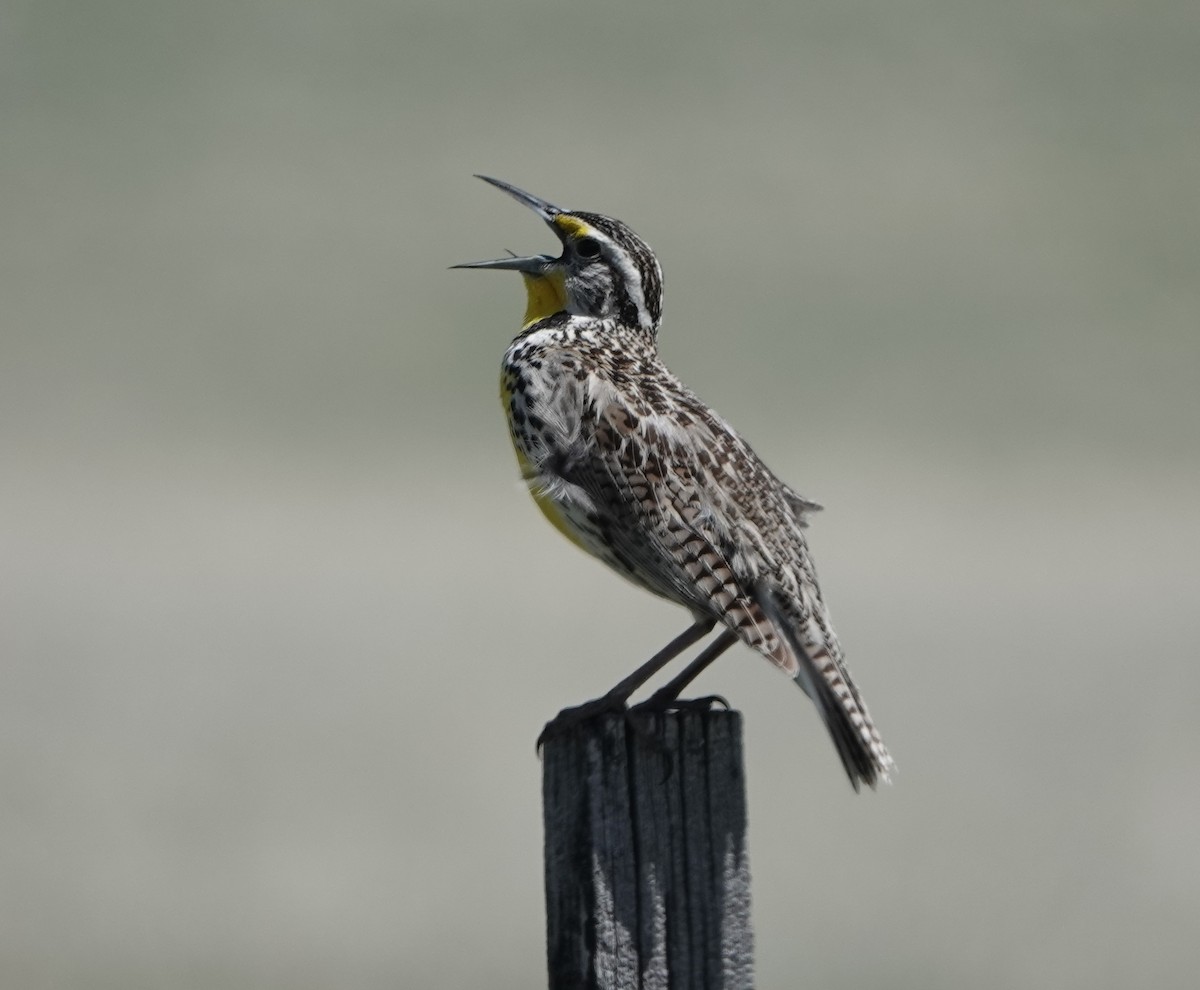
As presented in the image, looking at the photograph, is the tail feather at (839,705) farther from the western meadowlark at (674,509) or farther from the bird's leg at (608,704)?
the bird's leg at (608,704)

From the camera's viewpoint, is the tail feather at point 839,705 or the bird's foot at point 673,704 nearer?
the bird's foot at point 673,704

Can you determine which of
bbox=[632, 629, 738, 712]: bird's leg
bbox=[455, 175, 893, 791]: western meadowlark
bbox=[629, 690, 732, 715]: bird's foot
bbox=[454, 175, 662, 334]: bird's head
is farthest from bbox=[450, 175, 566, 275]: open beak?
bbox=[629, 690, 732, 715]: bird's foot

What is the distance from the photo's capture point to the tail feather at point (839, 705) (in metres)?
3.68

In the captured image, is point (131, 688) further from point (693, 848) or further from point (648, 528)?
point (693, 848)

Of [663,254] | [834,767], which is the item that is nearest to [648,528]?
[834,767]

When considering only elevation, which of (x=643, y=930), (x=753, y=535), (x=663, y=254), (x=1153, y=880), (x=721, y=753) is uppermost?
(x=663, y=254)

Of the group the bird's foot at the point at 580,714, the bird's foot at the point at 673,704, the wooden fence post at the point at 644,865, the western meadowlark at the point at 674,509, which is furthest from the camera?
the western meadowlark at the point at 674,509

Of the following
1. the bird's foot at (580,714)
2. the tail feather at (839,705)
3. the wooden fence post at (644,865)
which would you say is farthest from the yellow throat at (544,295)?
the wooden fence post at (644,865)

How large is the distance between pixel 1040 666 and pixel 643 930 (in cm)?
1091

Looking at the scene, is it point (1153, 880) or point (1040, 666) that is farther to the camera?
point (1040, 666)

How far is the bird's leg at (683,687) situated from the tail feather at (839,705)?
9 cm

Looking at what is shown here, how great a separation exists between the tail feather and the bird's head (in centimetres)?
98

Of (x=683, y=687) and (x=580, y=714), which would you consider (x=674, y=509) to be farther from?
(x=580, y=714)

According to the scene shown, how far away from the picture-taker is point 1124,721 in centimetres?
1230
